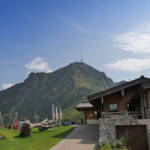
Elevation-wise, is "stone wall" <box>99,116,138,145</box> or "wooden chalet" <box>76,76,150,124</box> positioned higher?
"wooden chalet" <box>76,76,150,124</box>

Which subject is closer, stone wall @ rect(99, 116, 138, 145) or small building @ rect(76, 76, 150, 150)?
stone wall @ rect(99, 116, 138, 145)

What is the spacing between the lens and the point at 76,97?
612 feet

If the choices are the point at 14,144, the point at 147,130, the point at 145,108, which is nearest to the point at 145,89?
the point at 145,108

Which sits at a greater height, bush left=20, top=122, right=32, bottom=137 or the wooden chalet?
the wooden chalet

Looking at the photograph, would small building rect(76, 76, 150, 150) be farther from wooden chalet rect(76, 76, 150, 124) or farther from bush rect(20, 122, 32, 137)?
bush rect(20, 122, 32, 137)

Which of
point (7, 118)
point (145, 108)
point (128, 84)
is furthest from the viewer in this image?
point (7, 118)

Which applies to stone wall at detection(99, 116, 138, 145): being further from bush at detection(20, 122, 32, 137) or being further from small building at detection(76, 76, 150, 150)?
bush at detection(20, 122, 32, 137)

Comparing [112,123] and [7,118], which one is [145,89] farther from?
[7,118]

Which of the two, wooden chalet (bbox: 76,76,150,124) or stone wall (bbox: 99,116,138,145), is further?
wooden chalet (bbox: 76,76,150,124)

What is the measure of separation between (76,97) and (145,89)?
171 meters

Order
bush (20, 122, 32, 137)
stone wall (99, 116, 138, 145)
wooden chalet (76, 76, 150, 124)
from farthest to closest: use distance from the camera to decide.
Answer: bush (20, 122, 32, 137)
wooden chalet (76, 76, 150, 124)
stone wall (99, 116, 138, 145)

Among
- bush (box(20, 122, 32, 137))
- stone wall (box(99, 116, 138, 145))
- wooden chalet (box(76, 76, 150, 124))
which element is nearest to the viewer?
stone wall (box(99, 116, 138, 145))

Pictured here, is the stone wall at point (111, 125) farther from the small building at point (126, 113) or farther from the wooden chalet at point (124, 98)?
the wooden chalet at point (124, 98)

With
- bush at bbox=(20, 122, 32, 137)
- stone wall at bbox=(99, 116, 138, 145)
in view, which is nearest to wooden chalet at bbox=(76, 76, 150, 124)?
stone wall at bbox=(99, 116, 138, 145)
